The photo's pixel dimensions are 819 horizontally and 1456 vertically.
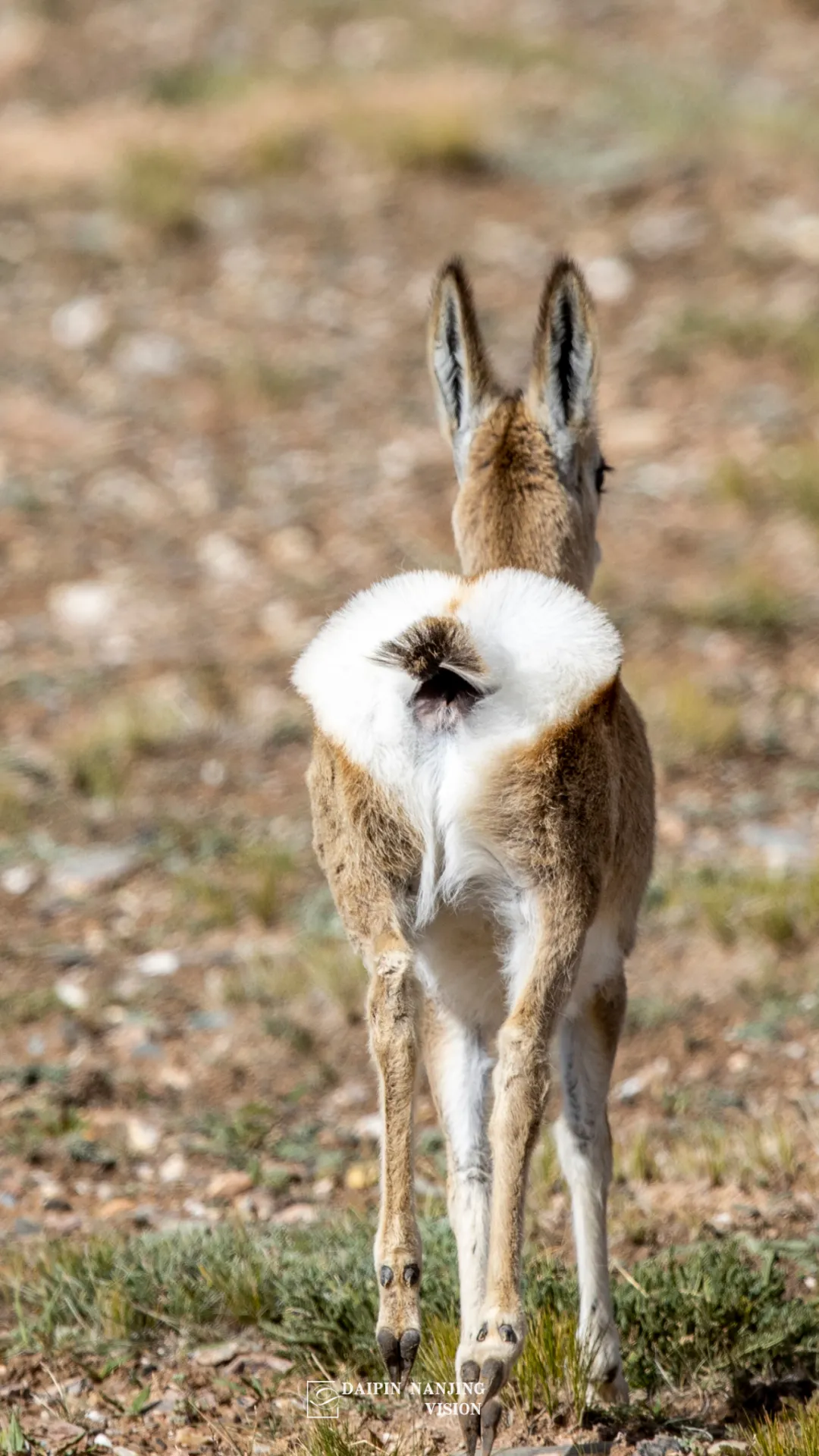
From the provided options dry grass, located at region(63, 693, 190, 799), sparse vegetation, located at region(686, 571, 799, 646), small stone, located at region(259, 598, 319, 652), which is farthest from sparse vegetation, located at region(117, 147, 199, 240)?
sparse vegetation, located at region(686, 571, 799, 646)

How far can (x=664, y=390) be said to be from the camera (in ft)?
42.7

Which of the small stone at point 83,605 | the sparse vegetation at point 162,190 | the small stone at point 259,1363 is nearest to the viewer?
the small stone at point 259,1363

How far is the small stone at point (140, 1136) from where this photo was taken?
6438 mm

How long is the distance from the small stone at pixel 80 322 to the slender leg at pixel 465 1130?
10.7 meters

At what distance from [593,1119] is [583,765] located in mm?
1192

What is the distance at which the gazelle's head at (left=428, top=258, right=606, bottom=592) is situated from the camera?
4.82m

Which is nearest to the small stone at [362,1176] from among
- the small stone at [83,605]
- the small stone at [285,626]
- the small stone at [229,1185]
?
the small stone at [229,1185]

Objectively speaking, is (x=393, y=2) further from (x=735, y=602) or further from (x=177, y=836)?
(x=177, y=836)

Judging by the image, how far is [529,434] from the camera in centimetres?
500

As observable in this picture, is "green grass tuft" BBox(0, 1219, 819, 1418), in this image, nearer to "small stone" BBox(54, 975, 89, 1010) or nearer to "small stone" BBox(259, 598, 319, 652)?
"small stone" BBox(54, 975, 89, 1010)

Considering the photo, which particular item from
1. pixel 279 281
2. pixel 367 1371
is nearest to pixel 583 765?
pixel 367 1371

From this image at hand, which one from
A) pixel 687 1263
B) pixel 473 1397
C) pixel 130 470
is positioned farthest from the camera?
pixel 130 470

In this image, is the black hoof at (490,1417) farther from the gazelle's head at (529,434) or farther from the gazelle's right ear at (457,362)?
the gazelle's right ear at (457,362)

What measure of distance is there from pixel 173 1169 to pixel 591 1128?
2.27 metres
